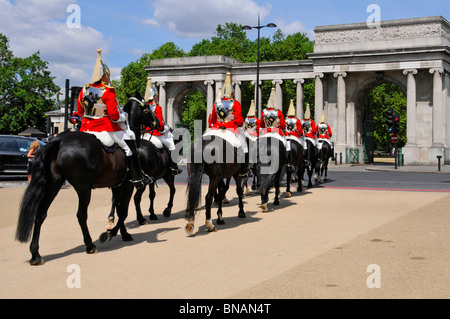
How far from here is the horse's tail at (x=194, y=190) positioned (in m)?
9.85

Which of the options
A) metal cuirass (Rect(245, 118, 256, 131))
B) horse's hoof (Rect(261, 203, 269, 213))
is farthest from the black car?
horse's hoof (Rect(261, 203, 269, 213))

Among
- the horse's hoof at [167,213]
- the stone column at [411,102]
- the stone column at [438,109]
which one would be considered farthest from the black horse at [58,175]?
the stone column at [438,109]

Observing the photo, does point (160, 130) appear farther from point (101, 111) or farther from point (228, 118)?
point (101, 111)

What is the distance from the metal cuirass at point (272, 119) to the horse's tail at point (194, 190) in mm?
4348

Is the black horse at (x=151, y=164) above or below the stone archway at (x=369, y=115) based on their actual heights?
below

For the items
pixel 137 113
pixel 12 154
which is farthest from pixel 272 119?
pixel 12 154

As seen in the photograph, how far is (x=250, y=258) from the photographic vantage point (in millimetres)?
7719

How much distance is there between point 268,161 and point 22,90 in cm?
6270

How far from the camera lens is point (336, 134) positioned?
4925 centimetres

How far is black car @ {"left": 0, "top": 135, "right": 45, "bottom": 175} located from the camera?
891 inches

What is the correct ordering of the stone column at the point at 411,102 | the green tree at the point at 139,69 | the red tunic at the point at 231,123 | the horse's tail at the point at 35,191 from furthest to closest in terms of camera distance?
the green tree at the point at 139,69
the stone column at the point at 411,102
the red tunic at the point at 231,123
the horse's tail at the point at 35,191

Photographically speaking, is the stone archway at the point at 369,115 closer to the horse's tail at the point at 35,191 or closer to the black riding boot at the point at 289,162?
the black riding boot at the point at 289,162

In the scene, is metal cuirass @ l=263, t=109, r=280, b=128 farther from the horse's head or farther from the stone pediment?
the stone pediment
